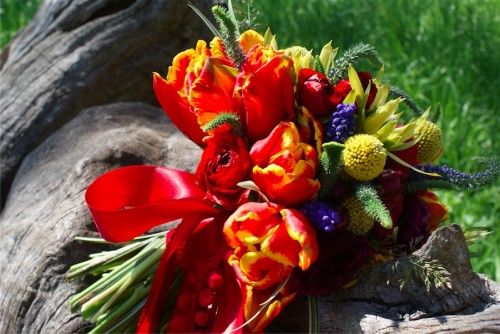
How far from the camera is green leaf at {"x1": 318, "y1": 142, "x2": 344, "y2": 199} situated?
59.5 inches

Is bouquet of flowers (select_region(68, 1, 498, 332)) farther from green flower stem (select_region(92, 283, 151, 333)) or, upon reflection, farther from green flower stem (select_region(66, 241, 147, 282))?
green flower stem (select_region(66, 241, 147, 282))

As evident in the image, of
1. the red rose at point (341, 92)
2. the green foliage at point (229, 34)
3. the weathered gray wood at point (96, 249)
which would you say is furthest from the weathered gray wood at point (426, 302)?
the green foliage at point (229, 34)

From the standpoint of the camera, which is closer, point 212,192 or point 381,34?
point 212,192

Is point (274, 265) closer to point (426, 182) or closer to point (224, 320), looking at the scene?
point (224, 320)

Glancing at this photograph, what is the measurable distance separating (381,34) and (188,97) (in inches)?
94.0

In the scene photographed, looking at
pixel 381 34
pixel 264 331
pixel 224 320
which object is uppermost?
pixel 224 320

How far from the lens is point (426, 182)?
1.67 m

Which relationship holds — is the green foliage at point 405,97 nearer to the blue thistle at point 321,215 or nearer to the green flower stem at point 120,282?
the blue thistle at point 321,215

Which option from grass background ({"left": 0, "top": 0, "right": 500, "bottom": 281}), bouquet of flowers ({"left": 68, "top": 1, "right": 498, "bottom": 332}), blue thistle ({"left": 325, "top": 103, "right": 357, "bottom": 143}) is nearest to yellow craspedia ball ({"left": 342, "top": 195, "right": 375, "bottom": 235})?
bouquet of flowers ({"left": 68, "top": 1, "right": 498, "bottom": 332})

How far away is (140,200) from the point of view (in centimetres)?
189

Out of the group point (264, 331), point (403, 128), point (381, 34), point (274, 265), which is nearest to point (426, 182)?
point (403, 128)

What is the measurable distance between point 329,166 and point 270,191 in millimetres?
137

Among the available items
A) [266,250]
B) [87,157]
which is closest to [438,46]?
[87,157]

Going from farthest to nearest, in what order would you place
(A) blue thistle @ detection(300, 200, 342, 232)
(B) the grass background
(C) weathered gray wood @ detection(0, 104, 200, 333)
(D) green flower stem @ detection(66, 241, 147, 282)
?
(B) the grass background → (C) weathered gray wood @ detection(0, 104, 200, 333) → (D) green flower stem @ detection(66, 241, 147, 282) → (A) blue thistle @ detection(300, 200, 342, 232)
